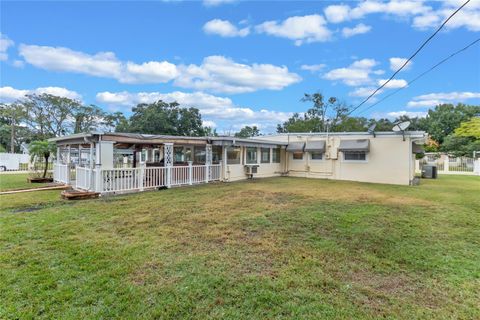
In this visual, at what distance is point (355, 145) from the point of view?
14062 mm

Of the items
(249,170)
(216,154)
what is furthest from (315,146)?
(216,154)

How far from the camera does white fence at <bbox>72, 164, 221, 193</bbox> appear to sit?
8.78 meters

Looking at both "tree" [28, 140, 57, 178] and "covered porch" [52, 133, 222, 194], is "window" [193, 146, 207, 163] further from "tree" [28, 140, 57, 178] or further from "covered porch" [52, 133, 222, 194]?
"tree" [28, 140, 57, 178]

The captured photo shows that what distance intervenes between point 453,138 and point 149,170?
3682cm

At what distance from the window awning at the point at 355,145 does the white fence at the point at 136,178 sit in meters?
8.02

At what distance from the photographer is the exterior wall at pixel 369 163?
519 inches

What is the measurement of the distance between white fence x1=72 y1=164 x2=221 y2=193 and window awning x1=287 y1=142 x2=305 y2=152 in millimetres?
6736

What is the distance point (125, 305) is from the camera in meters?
2.48

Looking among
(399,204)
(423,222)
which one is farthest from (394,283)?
(399,204)

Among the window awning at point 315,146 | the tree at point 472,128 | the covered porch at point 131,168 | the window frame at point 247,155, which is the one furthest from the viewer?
the window awning at point 315,146

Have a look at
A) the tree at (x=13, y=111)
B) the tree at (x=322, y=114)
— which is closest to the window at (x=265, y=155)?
the tree at (x=322, y=114)

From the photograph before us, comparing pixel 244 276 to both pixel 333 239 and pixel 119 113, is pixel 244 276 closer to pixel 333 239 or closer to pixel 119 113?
pixel 333 239

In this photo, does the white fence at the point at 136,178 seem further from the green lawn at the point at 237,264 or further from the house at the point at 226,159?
the green lawn at the point at 237,264

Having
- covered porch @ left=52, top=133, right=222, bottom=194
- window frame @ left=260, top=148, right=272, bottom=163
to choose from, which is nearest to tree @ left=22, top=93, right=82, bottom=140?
covered porch @ left=52, top=133, right=222, bottom=194
